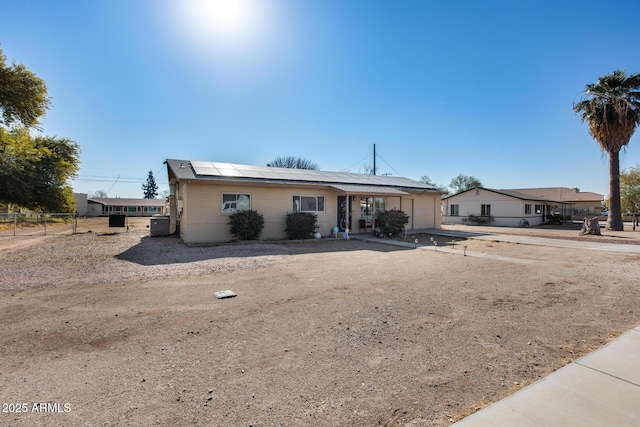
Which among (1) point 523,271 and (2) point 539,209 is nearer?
(1) point 523,271

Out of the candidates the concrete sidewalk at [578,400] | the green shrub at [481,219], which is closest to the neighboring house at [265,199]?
the concrete sidewalk at [578,400]

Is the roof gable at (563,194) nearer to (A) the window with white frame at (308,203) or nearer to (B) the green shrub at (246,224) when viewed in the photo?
(A) the window with white frame at (308,203)

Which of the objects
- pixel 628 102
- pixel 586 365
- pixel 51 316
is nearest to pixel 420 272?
pixel 586 365

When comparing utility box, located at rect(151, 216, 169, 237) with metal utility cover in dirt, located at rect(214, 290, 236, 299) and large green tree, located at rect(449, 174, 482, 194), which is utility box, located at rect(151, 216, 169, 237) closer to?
metal utility cover in dirt, located at rect(214, 290, 236, 299)

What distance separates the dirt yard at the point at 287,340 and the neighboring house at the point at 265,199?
545 centimetres

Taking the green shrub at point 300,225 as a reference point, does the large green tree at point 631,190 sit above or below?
above

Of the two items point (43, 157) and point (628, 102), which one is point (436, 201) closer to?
point (628, 102)

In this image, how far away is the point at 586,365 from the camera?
292 centimetres

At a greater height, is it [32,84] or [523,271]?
[32,84]

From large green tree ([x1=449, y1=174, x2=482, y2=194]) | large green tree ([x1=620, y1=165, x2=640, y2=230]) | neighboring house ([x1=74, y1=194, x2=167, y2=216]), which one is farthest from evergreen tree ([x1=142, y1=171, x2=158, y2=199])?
large green tree ([x1=620, y1=165, x2=640, y2=230])

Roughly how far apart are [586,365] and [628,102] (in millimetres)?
25875

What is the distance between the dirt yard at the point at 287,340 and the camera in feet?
7.76

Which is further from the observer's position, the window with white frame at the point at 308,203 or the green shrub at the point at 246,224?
the window with white frame at the point at 308,203

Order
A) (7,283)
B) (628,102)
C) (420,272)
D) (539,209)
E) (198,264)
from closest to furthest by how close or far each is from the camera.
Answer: (7,283)
(420,272)
(198,264)
(628,102)
(539,209)
